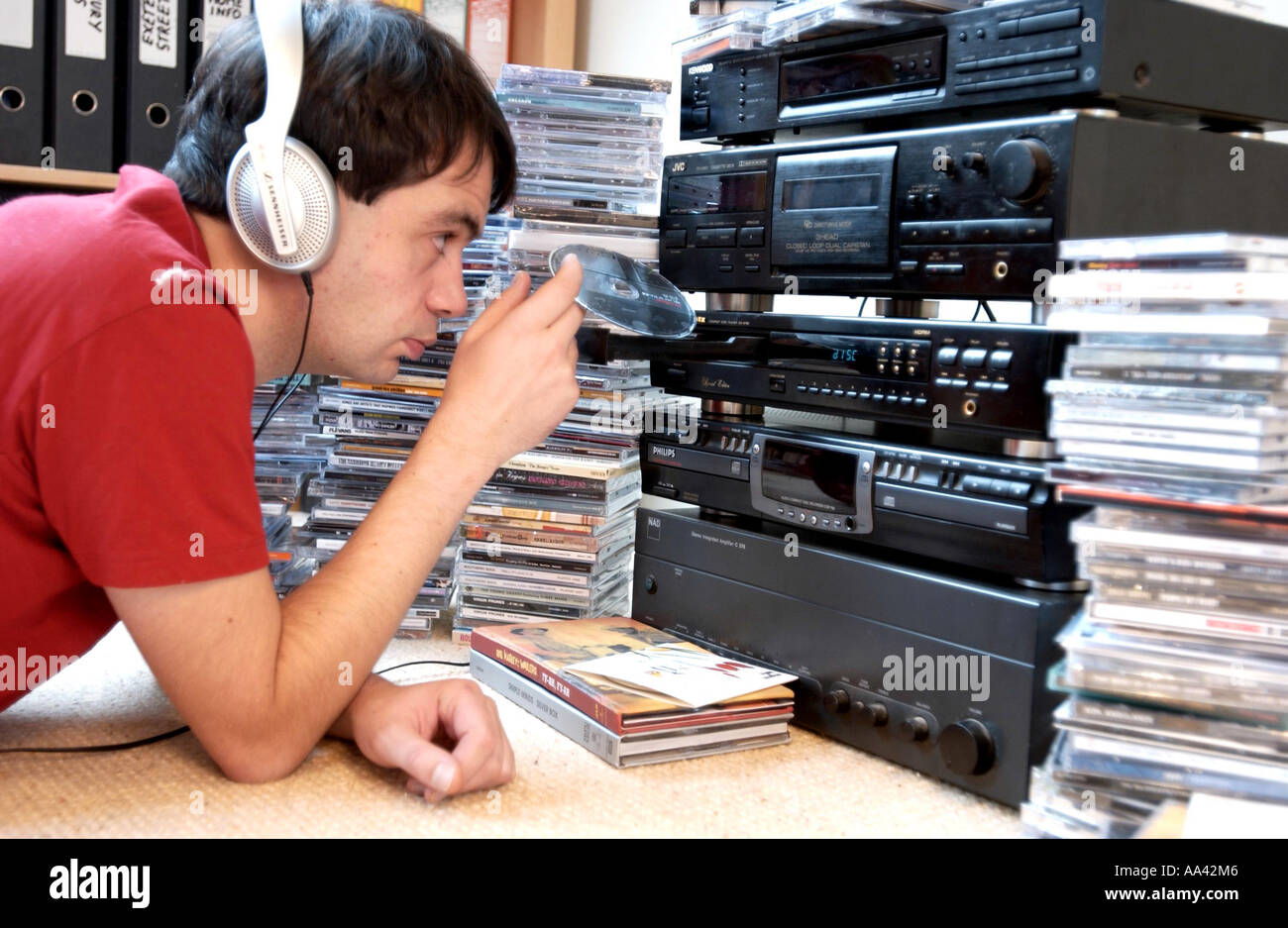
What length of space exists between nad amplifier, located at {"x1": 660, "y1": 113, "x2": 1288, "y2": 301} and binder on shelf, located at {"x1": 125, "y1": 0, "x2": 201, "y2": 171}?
0.93 metres

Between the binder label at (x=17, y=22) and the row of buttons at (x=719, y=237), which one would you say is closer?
the row of buttons at (x=719, y=237)

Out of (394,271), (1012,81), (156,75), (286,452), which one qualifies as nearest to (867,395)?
(1012,81)

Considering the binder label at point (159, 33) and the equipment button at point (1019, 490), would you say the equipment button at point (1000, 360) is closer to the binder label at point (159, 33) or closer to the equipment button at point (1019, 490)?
the equipment button at point (1019, 490)

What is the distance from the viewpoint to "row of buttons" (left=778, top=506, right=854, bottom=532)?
→ 2.91ft

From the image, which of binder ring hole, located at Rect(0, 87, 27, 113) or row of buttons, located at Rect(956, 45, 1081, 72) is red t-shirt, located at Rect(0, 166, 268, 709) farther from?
binder ring hole, located at Rect(0, 87, 27, 113)

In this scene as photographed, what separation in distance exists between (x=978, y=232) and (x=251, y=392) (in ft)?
1.69

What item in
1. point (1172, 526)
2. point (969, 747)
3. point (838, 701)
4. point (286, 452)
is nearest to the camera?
point (1172, 526)

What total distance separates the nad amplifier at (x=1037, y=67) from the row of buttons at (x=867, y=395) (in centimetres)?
22

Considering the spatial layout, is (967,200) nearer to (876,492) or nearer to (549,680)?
(876,492)

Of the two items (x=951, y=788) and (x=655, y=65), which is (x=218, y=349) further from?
(x=655, y=65)

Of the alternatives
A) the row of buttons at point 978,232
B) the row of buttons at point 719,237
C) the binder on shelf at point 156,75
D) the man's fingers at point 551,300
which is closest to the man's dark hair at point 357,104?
the man's fingers at point 551,300

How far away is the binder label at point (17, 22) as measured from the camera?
1.54 meters

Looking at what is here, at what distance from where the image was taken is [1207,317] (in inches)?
25.4

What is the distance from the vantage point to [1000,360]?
0.79m
